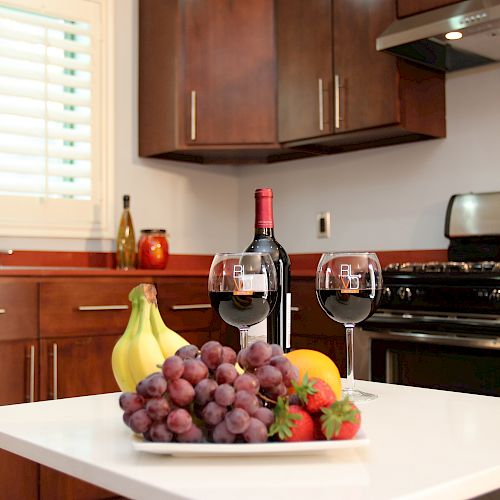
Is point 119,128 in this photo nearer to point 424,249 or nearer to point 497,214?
point 424,249

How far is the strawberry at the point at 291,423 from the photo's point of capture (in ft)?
2.43

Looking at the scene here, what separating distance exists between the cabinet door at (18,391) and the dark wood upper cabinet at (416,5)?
5.57 ft

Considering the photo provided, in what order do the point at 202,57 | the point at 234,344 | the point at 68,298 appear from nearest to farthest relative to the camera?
1. the point at 68,298
2. the point at 234,344
3. the point at 202,57

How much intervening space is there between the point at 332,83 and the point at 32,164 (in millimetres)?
1250

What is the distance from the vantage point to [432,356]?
2350 mm

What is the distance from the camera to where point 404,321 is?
8.05 ft

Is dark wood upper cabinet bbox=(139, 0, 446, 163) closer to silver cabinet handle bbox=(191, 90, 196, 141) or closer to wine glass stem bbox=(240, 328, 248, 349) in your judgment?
silver cabinet handle bbox=(191, 90, 196, 141)

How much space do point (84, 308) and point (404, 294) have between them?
3.51ft

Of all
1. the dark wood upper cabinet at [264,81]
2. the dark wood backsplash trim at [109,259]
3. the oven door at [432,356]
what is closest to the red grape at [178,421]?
the oven door at [432,356]

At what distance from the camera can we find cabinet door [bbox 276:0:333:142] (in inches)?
121

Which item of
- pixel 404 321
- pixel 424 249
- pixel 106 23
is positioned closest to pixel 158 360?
pixel 404 321

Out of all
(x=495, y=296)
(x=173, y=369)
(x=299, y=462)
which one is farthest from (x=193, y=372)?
(x=495, y=296)

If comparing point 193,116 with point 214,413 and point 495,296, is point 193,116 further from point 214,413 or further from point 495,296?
point 214,413

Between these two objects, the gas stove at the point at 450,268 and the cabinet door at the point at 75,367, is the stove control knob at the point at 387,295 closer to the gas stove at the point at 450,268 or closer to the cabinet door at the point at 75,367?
the gas stove at the point at 450,268
